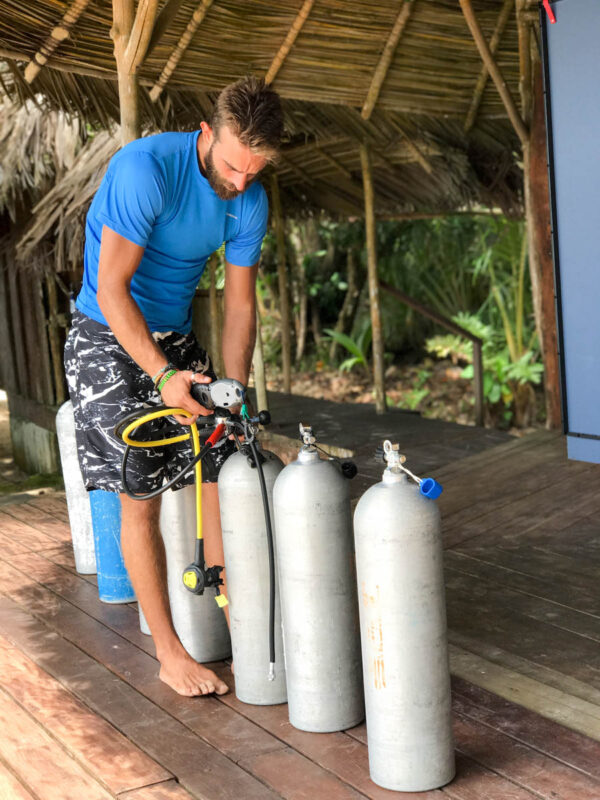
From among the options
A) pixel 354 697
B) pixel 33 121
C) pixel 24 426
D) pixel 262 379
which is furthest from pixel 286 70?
pixel 24 426

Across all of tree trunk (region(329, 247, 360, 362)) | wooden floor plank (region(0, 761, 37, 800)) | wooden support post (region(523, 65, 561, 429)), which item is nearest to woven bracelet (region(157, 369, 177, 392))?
wooden floor plank (region(0, 761, 37, 800))

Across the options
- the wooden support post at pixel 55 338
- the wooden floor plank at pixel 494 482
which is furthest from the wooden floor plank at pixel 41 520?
the wooden support post at pixel 55 338

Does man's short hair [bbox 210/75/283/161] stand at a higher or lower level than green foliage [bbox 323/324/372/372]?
higher

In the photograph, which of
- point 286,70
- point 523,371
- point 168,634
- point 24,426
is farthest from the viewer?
point 523,371

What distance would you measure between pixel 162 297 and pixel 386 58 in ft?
10.4

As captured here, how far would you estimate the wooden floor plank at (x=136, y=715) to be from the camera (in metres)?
2.13

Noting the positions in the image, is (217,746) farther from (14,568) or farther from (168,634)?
(14,568)

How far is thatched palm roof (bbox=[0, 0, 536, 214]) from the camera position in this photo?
14.9 ft

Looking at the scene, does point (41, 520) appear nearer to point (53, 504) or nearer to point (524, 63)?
point (53, 504)

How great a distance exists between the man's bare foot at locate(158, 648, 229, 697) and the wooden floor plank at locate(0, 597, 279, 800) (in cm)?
3

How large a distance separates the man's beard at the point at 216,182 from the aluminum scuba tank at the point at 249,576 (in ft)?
2.22

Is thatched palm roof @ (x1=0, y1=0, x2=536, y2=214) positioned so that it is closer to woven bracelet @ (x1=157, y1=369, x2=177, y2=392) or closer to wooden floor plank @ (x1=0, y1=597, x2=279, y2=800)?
woven bracelet @ (x1=157, y1=369, x2=177, y2=392)

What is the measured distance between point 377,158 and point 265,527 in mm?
5169

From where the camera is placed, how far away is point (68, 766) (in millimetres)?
2238
